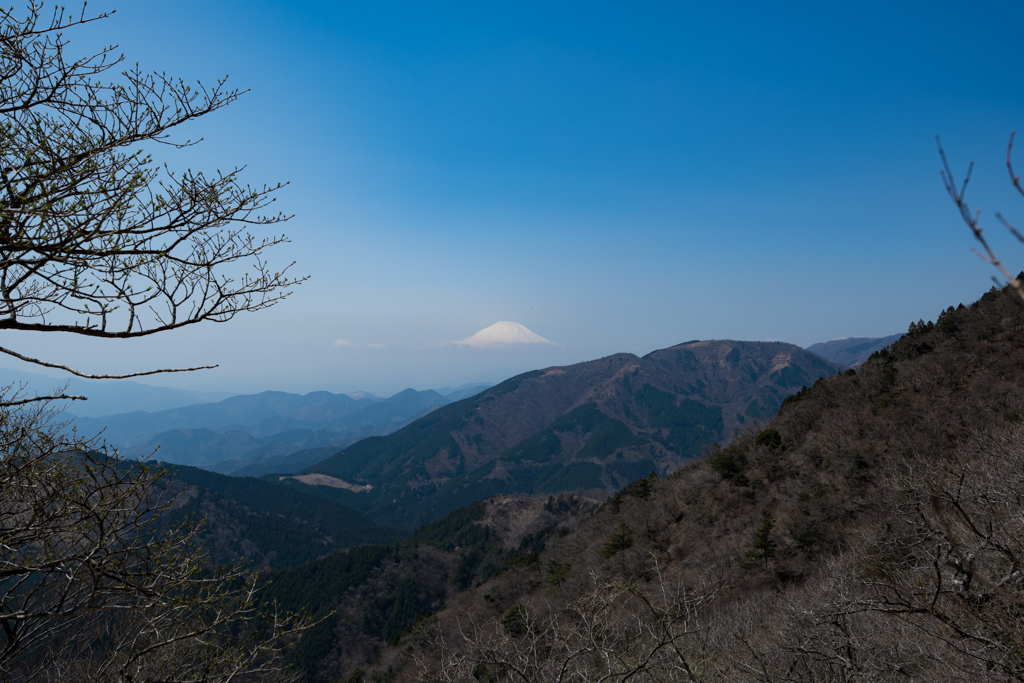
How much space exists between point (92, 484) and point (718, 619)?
24585mm

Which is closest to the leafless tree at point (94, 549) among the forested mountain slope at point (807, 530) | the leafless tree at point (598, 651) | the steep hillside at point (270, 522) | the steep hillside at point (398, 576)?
the leafless tree at point (598, 651)

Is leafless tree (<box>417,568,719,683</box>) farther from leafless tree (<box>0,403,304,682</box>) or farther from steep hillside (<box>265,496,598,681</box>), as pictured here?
steep hillside (<box>265,496,598,681</box>)

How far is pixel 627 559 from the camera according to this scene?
3622cm

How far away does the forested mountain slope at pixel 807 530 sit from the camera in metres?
12.1

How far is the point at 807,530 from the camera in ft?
89.1

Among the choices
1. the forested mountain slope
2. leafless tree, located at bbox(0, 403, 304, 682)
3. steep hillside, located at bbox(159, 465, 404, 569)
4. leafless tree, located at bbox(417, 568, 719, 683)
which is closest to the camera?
leafless tree, located at bbox(0, 403, 304, 682)

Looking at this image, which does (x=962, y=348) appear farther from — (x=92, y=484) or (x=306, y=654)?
(x=306, y=654)

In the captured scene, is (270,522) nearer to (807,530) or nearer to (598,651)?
(807,530)

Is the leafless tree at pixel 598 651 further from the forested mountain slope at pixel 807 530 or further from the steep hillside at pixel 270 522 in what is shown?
the steep hillside at pixel 270 522

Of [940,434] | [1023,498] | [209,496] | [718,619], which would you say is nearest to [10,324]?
[1023,498]

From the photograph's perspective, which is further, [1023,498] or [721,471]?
[721,471]

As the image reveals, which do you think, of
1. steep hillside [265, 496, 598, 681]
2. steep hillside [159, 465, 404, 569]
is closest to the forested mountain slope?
steep hillside [265, 496, 598, 681]

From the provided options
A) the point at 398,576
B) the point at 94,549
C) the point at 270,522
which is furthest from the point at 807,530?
the point at 270,522

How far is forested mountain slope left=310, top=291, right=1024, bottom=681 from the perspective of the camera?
477 inches
